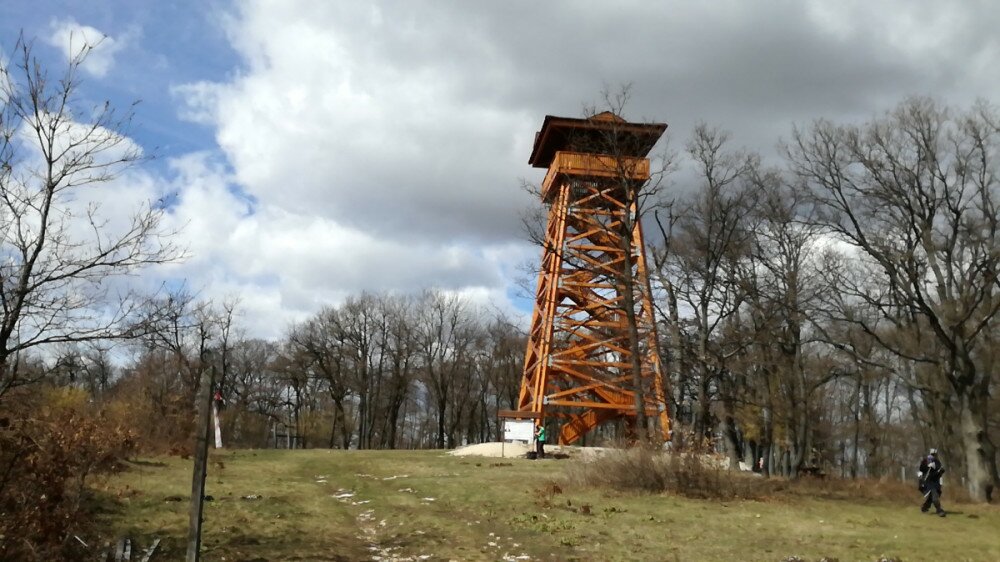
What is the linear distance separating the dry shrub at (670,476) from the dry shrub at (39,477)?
1084 cm

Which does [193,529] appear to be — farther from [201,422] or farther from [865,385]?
[865,385]

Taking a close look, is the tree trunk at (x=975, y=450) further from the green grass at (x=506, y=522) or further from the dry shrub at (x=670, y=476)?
the dry shrub at (x=670, y=476)

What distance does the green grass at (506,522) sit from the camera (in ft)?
32.7

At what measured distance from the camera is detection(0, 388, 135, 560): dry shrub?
709cm

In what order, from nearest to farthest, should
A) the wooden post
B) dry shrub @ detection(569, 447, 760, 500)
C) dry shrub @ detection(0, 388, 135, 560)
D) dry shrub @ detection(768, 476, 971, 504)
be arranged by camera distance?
the wooden post < dry shrub @ detection(0, 388, 135, 560) < dry shrub @ detection(569, 447, 760, 500) < dry shrub @ detection(768, 476, 971, 504)

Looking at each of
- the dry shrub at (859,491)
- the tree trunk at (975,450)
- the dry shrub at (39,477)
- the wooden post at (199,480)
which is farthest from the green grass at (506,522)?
the wooden post at (199,480)

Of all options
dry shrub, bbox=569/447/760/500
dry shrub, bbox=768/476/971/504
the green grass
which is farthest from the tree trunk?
dry shrub, bbox=569/447/760/500

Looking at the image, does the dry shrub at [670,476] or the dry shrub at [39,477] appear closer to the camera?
the dry shrub at [39,477]

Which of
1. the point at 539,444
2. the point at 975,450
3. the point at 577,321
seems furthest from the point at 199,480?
the point at 577,321

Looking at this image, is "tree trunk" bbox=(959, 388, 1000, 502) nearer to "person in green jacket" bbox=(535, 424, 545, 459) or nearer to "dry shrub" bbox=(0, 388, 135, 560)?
"person in green jacket" bbox=(535, 424, 545, 459)

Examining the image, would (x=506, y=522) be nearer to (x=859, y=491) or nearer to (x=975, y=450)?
(x=859, y=491)

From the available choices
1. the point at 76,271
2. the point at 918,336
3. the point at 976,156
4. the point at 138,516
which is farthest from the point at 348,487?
the point at 918,336

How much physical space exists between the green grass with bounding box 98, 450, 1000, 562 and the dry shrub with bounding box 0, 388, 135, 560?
61.1 inches

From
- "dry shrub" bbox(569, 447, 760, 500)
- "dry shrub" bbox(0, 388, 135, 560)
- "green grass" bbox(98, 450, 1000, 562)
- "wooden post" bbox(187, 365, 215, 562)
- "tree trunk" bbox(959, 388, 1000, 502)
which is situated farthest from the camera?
"tree trunk" bbox(959, 388, 1000, 502)
